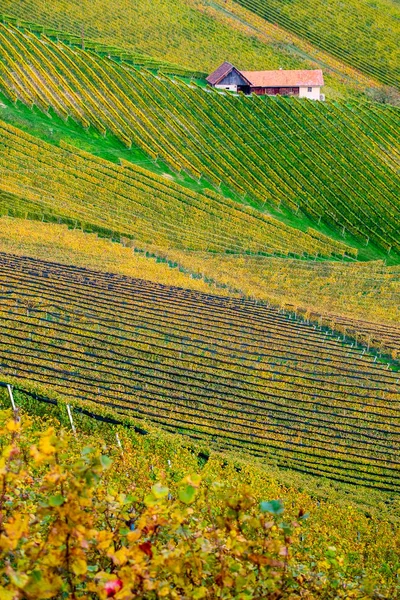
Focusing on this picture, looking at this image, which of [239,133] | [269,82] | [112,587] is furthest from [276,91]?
[112,587]

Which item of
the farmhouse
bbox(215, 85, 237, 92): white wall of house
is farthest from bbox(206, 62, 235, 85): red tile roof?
bbox(215, 85, 237, 92): white wall of house

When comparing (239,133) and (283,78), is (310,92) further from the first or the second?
(239,133)

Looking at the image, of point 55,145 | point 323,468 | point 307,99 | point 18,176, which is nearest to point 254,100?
point 307,99

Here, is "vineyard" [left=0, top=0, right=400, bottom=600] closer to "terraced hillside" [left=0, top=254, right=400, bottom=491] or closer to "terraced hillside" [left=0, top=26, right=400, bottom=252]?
"terraced hillside" [left=0, top=254, right=400, bottom=491]

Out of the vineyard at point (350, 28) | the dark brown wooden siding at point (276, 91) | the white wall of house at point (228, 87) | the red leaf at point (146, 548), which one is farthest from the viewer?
the vineyard at point (350, 28)

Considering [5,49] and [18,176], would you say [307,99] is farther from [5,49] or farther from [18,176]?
[18,176]

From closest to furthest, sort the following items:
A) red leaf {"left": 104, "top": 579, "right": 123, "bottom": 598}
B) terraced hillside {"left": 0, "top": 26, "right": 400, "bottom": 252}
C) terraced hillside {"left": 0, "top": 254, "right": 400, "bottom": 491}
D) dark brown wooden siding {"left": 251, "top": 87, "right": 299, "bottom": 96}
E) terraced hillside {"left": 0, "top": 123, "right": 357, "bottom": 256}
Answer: red leaf {"left": 104, "top": 579, "right": 123, "bottom": 598}
terraced hillside {"left": 0, "top": 254, "right": 400, "bottom": 491}
terraced hillside {"left": 0, "top": 123, "right": 357, "bottom": 256}
terraced hillside {"left": 0, "top": 26, "right": 400, "bottom": 252}
dark brown wooden siding {"left": 251, "top": 87, "right": 299, "bottom": 96}

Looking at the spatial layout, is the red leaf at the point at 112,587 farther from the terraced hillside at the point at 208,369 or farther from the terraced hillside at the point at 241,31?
the terraced hillside at the point at 241,31

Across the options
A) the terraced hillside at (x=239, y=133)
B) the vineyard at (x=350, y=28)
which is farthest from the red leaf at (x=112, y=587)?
the vineyard at (x=350, y=28)
